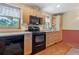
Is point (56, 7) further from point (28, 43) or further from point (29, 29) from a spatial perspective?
point (28, 43)

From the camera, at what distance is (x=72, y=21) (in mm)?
1848

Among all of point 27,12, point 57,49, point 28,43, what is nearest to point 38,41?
point 28,43

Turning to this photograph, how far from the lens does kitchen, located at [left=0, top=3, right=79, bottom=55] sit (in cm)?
166

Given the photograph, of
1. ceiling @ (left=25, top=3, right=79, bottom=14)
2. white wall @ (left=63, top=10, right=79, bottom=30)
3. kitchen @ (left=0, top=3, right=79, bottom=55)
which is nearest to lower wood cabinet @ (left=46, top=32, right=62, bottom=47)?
kitchen @ (left=0, top=3, right=79, bottom=55)

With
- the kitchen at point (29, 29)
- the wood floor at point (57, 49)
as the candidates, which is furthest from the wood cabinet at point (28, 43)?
the wood floor at point (57, 49)

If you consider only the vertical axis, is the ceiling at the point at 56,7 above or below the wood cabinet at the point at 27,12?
above

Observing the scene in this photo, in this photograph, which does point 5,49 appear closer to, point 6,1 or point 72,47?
point 6,1

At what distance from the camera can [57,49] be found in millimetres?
1856

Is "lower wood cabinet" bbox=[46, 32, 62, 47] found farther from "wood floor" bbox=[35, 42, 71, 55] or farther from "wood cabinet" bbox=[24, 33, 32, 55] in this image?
"wood cabinet" bbox=[24, 33, 32, 55]

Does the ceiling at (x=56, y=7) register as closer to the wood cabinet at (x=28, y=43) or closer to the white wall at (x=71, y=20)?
the white wall at (x=71, y=20)

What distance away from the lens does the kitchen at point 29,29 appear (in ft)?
5.44

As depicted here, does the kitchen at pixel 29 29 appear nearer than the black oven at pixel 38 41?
Yes

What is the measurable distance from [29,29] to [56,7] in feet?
1.61

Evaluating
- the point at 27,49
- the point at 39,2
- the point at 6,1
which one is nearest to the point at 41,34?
the point at 27,49
